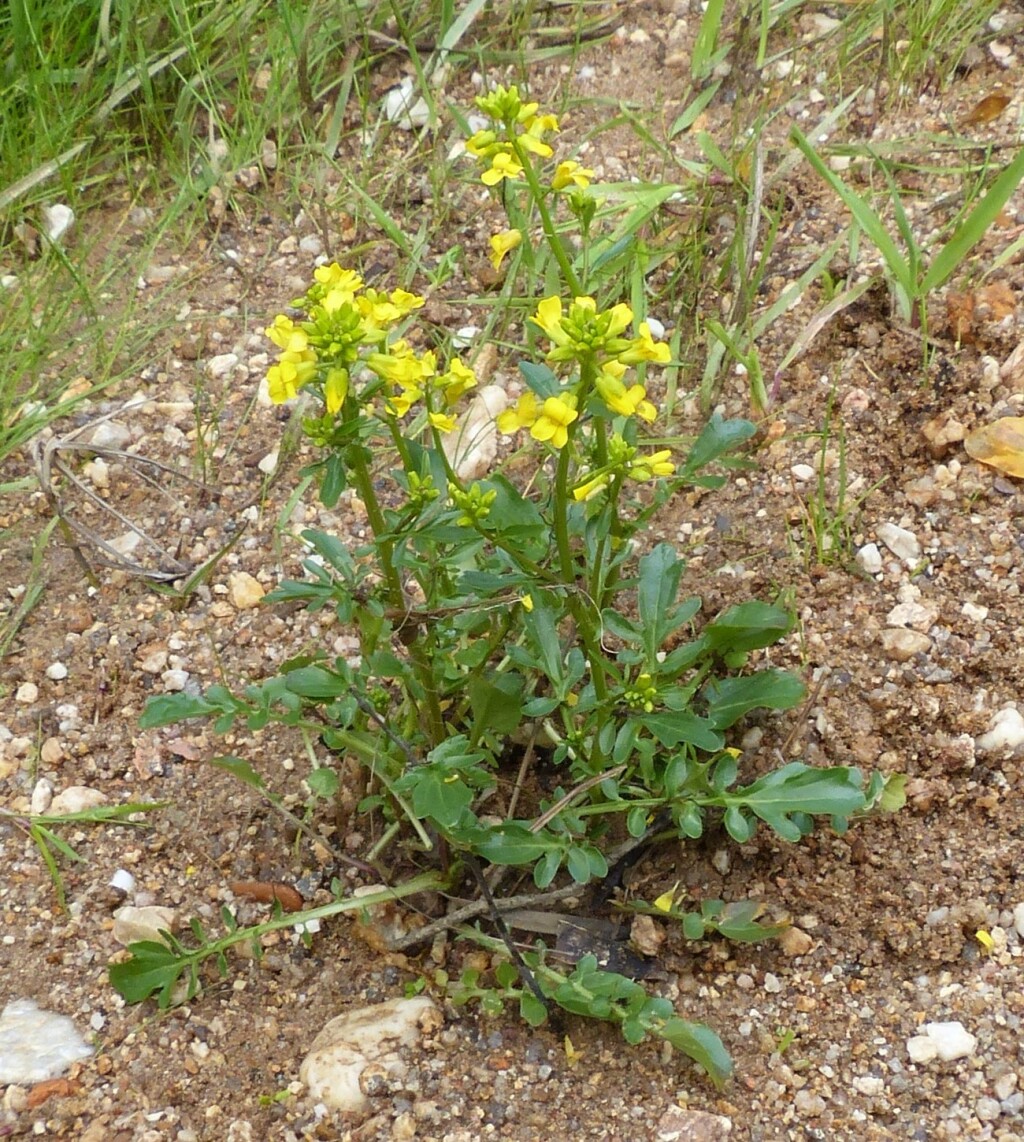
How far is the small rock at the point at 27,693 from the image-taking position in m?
2.32

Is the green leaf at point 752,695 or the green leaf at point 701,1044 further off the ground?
the green leaf at point 752,695

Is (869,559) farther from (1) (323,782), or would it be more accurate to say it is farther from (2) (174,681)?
(2) (174,681)

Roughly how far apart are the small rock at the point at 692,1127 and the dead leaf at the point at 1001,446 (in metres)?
1.19

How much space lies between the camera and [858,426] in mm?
2387

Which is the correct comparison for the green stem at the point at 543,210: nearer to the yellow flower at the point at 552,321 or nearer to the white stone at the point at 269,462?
the yellow flower at the point at 552,321

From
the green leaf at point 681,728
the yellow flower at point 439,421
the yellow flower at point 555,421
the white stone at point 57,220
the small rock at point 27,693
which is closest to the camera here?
the yellow flower at point 555,421

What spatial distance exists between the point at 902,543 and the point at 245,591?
3.99 ft

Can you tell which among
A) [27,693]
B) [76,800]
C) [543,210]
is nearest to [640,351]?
[543,210]

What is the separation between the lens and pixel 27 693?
2328 millimetres

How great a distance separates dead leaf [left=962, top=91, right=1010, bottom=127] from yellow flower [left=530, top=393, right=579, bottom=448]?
1866 mm

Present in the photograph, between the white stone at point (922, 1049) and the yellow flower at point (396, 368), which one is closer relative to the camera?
the yellow flower at point (396, 368)

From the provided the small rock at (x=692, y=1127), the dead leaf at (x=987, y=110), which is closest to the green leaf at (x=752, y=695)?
the small rock at (x=692, y=1127)

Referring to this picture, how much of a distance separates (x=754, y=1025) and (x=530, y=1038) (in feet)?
1.08

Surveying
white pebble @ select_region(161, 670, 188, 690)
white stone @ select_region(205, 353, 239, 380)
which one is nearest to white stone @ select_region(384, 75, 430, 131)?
white stone @ select_region(205, 353, 239, 380)
